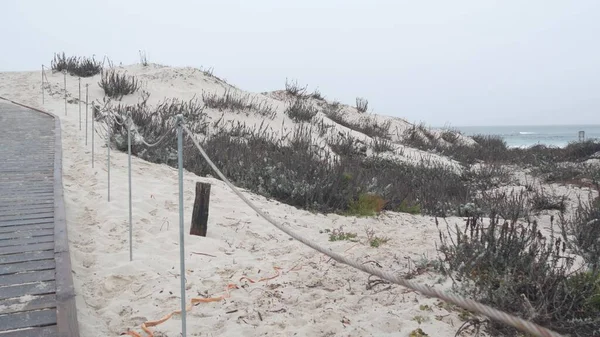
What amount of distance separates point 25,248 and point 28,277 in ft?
2.00

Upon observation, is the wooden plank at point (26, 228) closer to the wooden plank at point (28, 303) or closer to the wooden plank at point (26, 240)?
the wooden plank at point (26, 240)

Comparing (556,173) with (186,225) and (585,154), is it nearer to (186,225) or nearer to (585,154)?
(585,154)

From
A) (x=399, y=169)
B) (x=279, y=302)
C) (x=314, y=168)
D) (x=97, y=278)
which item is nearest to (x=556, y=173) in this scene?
(x=399, y=169)

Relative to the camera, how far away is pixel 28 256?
337 cm

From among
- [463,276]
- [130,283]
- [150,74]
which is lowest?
[130,283]

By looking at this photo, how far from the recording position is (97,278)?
3445 millimetres

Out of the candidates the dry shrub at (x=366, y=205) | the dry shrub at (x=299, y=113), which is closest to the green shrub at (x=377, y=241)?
the dry shrub at (x=366, y=205)

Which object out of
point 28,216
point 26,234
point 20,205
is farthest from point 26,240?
point 20,205

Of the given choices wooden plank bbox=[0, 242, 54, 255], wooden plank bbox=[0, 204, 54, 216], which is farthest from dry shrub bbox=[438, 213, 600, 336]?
wooden plank bbox=[0, 204, 54, 216]

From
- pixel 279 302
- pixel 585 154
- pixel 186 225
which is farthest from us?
pixel 585 154

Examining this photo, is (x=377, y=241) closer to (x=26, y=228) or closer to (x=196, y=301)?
(x=196, y=301)

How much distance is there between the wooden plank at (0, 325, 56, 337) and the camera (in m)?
2.36

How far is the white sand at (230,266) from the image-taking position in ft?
9.06

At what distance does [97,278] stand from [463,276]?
280 cm
